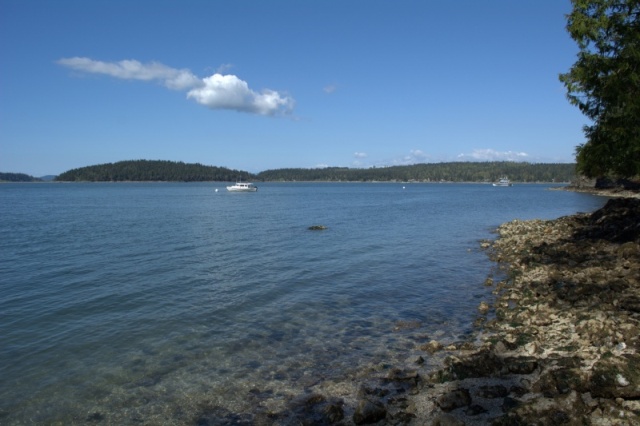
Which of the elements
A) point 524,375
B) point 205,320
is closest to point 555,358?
point 524,375

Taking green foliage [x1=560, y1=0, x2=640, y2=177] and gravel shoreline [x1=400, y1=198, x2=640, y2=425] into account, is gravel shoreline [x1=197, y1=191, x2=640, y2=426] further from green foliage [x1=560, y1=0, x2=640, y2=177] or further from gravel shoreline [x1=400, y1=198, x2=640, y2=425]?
green foliage [x1=560, y1=0, x2=640, y2=177]

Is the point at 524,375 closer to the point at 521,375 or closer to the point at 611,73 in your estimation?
Result: the point at 521,375

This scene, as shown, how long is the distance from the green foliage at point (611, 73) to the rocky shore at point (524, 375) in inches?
222

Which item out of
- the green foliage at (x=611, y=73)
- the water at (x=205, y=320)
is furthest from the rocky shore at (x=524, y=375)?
the green foliage at (x=611, y=73)

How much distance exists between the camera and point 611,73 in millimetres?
17828

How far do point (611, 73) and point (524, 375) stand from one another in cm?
1400

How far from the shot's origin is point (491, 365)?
10367 mm

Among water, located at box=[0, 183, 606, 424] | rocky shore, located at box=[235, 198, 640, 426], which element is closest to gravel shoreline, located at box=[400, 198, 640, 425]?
rocky shore, located at box=[235, 198, 640, 426]

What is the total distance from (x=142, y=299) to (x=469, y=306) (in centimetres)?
1330

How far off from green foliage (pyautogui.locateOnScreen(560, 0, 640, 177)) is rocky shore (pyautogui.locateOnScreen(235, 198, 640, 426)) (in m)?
5.65

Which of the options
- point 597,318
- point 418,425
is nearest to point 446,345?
point 597,318

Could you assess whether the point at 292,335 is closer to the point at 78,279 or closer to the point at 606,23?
the point at 78,279

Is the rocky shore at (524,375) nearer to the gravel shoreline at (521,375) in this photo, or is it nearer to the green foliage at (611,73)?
the gravel shoreline at (521,375)

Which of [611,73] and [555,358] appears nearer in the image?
[555,358]
